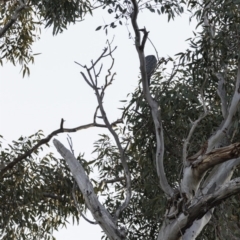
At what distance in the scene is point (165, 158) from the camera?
23.7 ft

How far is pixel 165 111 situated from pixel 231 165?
1651 mm

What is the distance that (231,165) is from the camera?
568cm

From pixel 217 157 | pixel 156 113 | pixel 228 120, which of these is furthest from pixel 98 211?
pixel 228 120

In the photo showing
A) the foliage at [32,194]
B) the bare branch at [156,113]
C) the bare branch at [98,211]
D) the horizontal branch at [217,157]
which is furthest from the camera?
the foliage at [32,194]

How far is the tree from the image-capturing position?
530 cm

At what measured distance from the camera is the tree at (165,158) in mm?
5301

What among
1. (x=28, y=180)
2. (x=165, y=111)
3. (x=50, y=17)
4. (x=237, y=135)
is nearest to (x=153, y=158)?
(x=165, y=111)

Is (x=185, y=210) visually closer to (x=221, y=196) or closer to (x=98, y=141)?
(x=221, y=196)

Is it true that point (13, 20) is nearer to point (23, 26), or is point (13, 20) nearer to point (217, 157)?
point (23, 26)

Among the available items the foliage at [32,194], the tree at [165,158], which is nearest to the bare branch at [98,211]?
the tree at [165,158]

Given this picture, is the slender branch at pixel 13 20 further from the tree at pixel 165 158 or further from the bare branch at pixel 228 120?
the bare branch at pixel 228 120

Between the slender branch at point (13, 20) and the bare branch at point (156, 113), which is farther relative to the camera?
the slender branch at point (13, 20)

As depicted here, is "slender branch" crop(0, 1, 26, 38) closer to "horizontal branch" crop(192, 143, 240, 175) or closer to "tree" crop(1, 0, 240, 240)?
"tree" crop(1, 0, 240, 240)

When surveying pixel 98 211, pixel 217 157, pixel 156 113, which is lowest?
pixel 217 157
